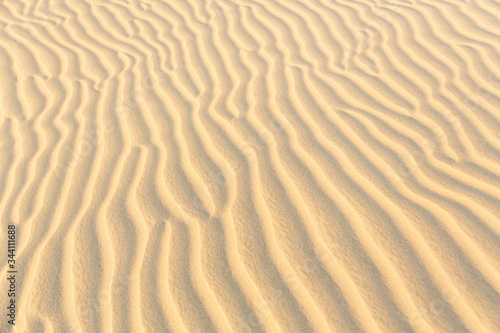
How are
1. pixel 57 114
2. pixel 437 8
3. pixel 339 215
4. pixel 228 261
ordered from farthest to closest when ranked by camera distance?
pixel 437 8
pixel 57 114
pixel 339 215
pixel 228 261

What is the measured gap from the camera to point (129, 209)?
2.90 m

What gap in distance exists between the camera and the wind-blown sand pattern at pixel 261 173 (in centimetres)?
230

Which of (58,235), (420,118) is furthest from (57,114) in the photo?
(420,118)

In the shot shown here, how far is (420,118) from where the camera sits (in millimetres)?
3406

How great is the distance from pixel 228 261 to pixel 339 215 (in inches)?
25.9

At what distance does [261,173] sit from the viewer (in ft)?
9.96

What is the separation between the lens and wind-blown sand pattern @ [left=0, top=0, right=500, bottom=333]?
7.54ft

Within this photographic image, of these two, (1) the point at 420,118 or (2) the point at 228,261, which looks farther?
(1) the point at 420,118

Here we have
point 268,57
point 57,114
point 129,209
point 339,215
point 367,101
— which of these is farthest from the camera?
point 268,57

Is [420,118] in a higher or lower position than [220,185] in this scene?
higher

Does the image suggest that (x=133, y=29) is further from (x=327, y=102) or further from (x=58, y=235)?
(x=58, y=235)

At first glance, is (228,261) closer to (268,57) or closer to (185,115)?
(185,115)

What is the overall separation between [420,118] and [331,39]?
1609mm

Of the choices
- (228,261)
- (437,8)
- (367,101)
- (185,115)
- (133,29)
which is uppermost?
(133,29)
